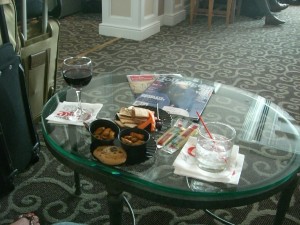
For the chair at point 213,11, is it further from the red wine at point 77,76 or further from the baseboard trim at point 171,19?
the red wine at point 77,76

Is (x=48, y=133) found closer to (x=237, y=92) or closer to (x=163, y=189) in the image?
(x=163, y=189)

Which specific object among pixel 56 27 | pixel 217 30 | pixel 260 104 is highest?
pixel 56 27

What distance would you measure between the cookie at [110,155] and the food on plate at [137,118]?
0.47 feet

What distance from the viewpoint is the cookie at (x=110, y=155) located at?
33.4 inches

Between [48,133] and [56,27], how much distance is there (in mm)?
962

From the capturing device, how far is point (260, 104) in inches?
52.7

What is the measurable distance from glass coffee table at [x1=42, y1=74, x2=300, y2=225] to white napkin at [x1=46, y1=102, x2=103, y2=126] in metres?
0.02

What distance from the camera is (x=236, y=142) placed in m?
1.07

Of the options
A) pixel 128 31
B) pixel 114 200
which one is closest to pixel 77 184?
pixel 114 200

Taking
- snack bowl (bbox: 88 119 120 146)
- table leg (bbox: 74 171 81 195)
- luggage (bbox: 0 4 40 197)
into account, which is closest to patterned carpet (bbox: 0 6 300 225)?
table leg (bbox: 74 171 81 195)

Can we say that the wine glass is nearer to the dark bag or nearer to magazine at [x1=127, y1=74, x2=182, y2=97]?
magazine at [x1=127, y1=74, x2=182, y2=97]

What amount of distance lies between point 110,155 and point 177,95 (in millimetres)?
551

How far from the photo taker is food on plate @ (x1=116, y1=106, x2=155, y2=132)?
1021 millimetres

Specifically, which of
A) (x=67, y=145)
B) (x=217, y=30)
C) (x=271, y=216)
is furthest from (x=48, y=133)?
(x=217, y=30)
